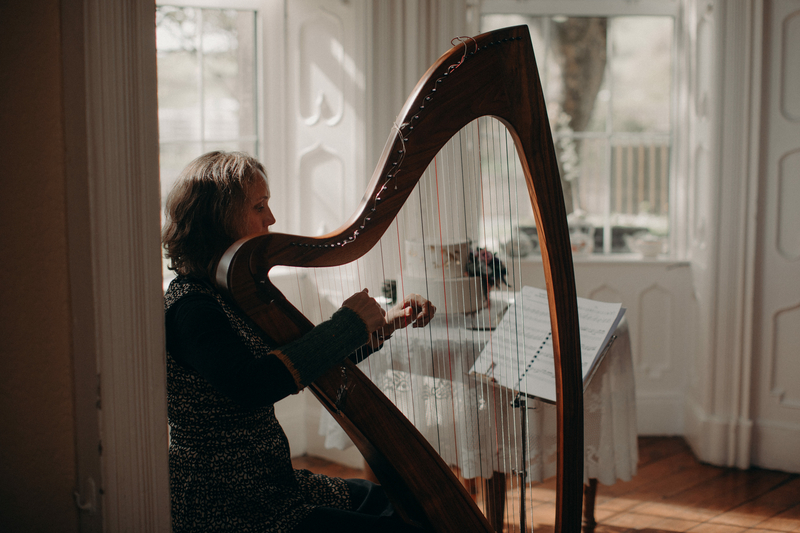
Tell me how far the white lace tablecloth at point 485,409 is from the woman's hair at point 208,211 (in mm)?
588

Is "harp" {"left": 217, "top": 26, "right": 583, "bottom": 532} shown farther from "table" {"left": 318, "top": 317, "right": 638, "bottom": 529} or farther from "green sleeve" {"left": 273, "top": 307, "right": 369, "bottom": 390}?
"table" {"left": 318, "top": 317, "right": 638, "bottom": 529}

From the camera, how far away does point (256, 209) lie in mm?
1164

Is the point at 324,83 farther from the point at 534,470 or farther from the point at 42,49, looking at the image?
the point at 42,49

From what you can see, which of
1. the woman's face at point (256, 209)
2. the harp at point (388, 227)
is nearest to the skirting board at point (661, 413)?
the harp at point (388, 227)

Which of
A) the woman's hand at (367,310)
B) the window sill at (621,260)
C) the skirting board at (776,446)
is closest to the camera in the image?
the woman's hand at (367,310)

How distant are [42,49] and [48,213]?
0.57 feet

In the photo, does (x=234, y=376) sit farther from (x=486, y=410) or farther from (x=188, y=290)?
(x=486, y=410)

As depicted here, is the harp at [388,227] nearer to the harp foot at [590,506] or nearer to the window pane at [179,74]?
the harp foot at [590,506]

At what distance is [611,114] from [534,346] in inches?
80.7

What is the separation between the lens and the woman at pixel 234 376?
958 mm

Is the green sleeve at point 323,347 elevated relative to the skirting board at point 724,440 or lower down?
elevated

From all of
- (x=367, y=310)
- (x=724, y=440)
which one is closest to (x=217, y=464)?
(x=367, y=310)

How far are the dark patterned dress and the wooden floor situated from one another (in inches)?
44.2

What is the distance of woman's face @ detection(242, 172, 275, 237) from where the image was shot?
116cm
